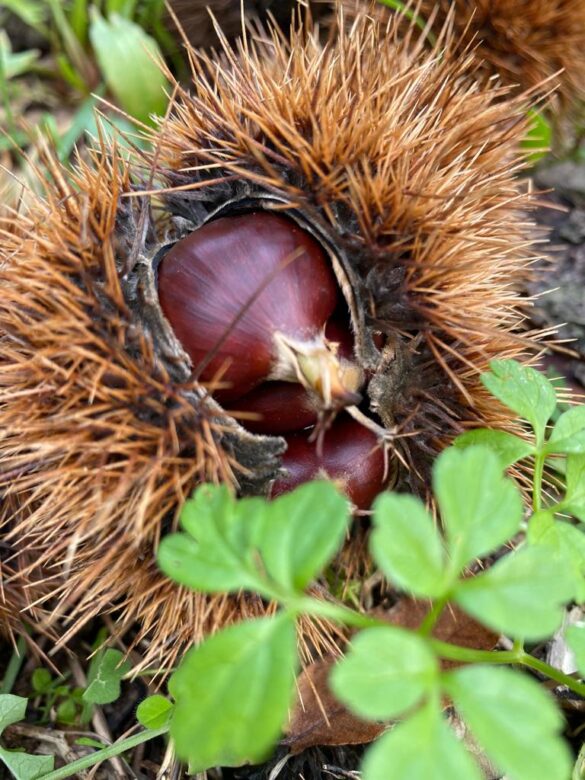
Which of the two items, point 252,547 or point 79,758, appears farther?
point 79,758

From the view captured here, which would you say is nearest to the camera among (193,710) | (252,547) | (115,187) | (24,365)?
(193,710)

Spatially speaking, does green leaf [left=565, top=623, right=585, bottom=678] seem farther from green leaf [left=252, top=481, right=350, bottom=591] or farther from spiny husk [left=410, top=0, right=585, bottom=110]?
spiny husk [left=410, top=0, right=585, bottom=110]

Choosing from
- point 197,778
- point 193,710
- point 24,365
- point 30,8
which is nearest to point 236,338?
point 24,365

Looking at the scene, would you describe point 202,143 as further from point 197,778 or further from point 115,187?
point 197,778

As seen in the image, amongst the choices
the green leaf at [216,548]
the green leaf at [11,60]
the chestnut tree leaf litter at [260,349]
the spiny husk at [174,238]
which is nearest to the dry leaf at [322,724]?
the chestnut tree leaf litter at [260,349]

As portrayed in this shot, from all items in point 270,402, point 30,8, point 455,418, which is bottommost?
point 455,418

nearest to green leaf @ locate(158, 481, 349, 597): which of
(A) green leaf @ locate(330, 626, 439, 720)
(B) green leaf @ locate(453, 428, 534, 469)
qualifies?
(A) green leaf @ locate(330, 626, 439, 720)

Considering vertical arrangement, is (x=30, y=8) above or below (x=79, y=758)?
above

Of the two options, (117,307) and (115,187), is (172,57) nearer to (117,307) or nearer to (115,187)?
(115,187)

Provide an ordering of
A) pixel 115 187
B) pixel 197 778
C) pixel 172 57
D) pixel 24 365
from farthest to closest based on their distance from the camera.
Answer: pixel 172 57, pixel 197 778, pixel 115 187, pixel 24 365
